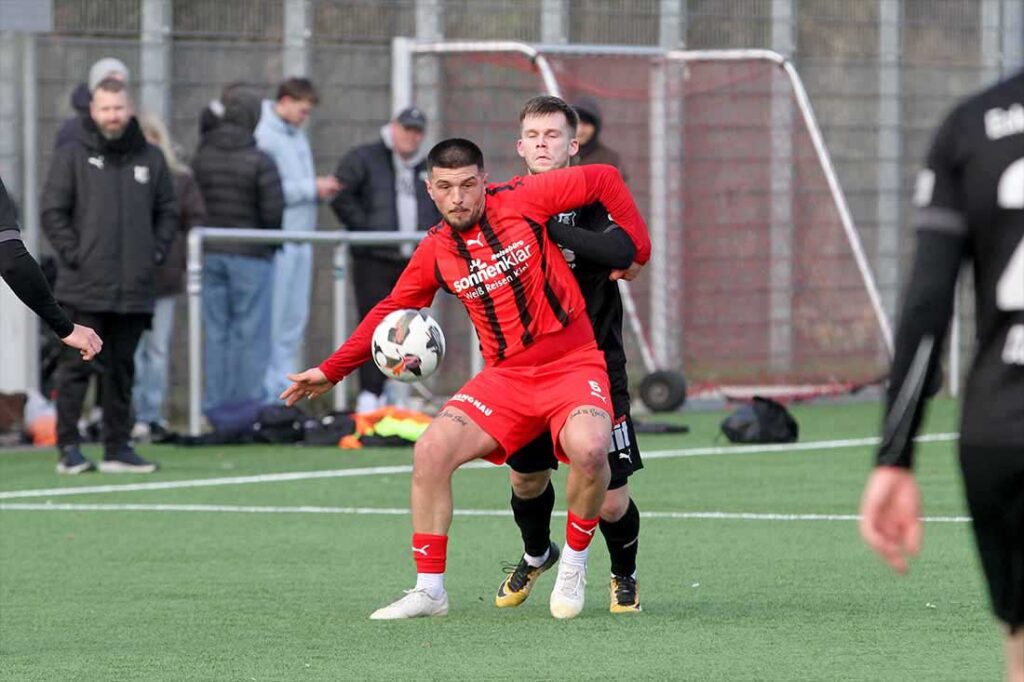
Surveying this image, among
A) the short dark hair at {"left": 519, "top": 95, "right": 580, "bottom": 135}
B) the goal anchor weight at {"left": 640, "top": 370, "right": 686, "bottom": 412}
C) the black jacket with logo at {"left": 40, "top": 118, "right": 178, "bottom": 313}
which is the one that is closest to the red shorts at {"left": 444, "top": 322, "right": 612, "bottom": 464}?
the short dark hair at {"left": 519, "top": 95, "right": 580, "bottom": 135}

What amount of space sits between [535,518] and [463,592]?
0.60 m

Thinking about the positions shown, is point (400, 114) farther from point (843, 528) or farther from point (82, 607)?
point (82, 607)

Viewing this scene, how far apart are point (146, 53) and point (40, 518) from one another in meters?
6.05

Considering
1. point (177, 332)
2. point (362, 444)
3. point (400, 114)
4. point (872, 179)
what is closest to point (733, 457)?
point (362, 444)

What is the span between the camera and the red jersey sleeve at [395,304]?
765 centimetres

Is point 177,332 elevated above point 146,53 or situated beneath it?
situated beneath

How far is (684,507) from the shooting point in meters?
11.2

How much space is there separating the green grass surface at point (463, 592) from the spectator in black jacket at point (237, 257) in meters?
2.68

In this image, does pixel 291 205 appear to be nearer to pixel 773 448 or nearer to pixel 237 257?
pixel 237 257

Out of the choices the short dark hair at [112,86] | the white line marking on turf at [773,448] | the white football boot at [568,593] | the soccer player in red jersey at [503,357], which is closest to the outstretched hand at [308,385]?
the soccer player in red jersey at [503,357]

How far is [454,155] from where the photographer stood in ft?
24.7

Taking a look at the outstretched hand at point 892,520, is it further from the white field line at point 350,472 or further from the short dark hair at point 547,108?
the white field line at point 350,472

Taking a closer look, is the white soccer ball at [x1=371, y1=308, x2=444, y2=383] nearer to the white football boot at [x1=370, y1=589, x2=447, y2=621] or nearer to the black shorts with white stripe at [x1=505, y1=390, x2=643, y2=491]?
the black shorts with white stripe at [x1=505, y1=390, x2=643, y2=491]

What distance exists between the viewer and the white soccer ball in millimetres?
7844
